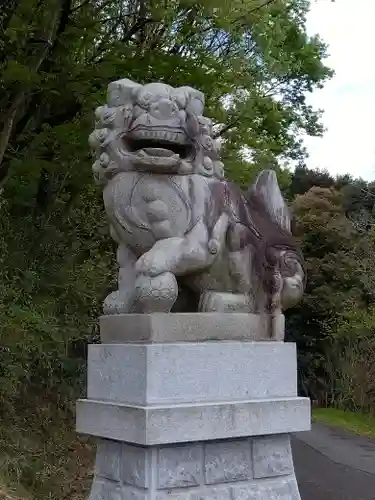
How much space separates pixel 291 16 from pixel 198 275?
897 cm

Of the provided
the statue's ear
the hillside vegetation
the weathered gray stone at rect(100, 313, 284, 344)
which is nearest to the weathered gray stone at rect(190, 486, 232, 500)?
the weathered gray stone at rect(100, 313, 284, 344)

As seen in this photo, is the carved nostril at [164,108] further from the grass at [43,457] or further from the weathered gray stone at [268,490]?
the grass at [43,457]

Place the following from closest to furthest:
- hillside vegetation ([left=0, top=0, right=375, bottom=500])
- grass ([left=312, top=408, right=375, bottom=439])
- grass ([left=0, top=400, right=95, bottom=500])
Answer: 1. grass ([left=0, top=400, right=95, bottom=500])
2. hillside vegetation ([left=0, top=0, right=375, bottom=500])
3. grass ([left=312, top=408, right=375, bottom=439])

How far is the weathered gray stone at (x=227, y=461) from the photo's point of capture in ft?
10.5

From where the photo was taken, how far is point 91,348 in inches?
137

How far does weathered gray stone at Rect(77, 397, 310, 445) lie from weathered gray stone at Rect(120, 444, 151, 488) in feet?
0.24

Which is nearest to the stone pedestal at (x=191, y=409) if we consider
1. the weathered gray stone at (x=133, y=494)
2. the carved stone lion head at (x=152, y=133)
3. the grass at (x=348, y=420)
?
the weathered gray stone at (x=133, y=494)

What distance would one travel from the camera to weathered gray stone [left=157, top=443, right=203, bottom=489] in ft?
10.0

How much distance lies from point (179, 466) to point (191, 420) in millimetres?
216

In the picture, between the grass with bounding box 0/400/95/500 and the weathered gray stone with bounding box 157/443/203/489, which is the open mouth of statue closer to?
the weathered gray stone with bounding box 157/443/203/489

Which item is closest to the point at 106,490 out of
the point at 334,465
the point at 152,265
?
the point at 152,265

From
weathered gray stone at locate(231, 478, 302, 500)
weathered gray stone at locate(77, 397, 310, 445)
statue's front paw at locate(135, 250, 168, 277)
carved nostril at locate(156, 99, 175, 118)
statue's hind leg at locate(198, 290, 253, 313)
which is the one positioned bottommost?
weathered gray stone at locate(231, 478, 302, 500)

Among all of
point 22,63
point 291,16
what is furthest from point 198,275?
point 291,16

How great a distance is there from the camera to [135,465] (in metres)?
3.10
